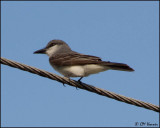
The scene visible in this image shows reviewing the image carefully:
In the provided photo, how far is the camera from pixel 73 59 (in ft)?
23.9

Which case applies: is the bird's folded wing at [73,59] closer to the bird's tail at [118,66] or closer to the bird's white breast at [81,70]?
the bird's white breast at [81,70]

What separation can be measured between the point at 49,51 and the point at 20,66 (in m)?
3.68

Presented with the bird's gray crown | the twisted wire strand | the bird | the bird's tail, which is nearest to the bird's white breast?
the bird

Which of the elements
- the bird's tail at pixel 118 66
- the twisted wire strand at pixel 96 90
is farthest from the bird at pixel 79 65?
the twisted wire strand at pixel 96 90

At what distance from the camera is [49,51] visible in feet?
29.5

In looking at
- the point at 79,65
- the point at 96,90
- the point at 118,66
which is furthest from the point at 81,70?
the point at 96,90

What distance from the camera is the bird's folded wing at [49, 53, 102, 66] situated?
6.95 meters

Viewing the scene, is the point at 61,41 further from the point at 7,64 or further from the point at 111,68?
the point at 7,64

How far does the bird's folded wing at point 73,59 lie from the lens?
6.95 m

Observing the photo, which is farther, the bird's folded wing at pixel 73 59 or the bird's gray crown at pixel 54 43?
the bird's gray crown at pixel 54 43

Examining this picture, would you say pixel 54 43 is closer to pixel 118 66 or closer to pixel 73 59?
pixel 73 59

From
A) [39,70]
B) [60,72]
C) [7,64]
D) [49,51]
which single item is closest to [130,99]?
[39,70]

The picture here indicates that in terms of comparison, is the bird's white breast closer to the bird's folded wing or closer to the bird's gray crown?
the bird's folded wing

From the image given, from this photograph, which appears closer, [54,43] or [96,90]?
[96,90]
